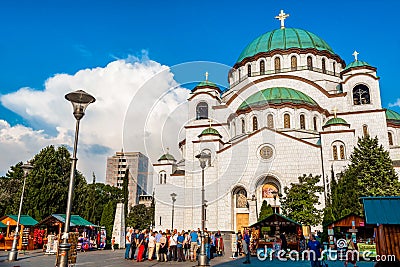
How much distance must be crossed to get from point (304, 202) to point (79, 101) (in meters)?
24.2

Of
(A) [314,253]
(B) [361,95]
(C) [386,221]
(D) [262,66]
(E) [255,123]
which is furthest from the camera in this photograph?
(D) [262,66]

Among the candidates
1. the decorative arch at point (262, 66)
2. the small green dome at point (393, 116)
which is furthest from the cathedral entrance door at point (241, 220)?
the small green dome at point (393, 116)

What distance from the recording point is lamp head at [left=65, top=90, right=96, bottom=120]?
859 centimetres

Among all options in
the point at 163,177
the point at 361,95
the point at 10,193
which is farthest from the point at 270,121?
the point at 10,193

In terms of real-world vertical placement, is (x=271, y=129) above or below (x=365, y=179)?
above

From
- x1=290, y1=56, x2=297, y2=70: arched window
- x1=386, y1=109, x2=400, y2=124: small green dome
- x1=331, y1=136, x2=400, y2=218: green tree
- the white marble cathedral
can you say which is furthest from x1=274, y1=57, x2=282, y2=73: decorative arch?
x1=331, y1=136, x2=400, y2=218: green tree

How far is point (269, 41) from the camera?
4644 cm

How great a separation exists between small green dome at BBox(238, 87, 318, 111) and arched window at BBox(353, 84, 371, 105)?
16.4 ft

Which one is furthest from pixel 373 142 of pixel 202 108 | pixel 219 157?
pixel 202 108

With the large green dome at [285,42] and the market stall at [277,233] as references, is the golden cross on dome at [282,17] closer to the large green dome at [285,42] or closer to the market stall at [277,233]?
the large green dome at [285,42]

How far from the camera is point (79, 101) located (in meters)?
8.69

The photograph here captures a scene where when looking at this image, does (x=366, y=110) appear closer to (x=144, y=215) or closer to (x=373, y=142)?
(x=373, y=142)

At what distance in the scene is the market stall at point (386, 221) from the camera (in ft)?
36.0

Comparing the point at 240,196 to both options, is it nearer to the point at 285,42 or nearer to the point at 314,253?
the point at 285,42
